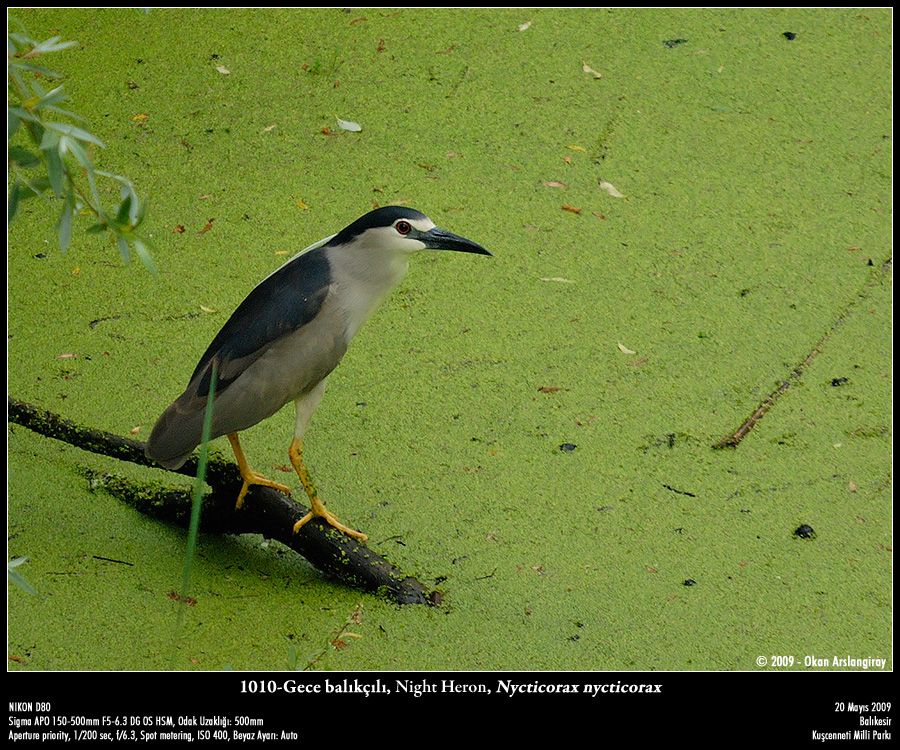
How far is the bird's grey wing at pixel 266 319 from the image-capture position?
228 cm

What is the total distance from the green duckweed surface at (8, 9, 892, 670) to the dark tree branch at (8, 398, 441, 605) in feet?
0.13

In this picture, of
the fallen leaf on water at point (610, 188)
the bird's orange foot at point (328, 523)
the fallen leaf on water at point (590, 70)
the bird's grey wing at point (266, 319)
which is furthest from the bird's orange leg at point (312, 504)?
the fallen leaf on water at point (590, 70)

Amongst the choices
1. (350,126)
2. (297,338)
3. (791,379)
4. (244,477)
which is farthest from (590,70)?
(244,477)

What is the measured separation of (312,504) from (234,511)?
0.16 meters

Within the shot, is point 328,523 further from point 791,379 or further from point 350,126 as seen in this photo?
point 350,126

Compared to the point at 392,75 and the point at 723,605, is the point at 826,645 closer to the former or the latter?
the point at 723,605

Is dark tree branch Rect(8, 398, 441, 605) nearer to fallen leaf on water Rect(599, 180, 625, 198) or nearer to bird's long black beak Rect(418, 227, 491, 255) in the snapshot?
bird's long black beak Rect(418, 227, 491, 255)

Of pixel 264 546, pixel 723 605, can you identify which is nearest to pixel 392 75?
pixel 264 546

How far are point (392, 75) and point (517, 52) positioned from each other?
390 mm

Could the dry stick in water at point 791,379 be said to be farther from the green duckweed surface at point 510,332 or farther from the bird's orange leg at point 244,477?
the bird's orange leg at point 244,477

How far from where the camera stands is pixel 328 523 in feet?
7.38

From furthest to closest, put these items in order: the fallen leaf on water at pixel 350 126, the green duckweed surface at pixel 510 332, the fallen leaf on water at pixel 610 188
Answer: the fallen leaf on water at pixel 350 126, the fallen leaf on water at pixel 610 188, the green duckweed surface at pixel 510 332
